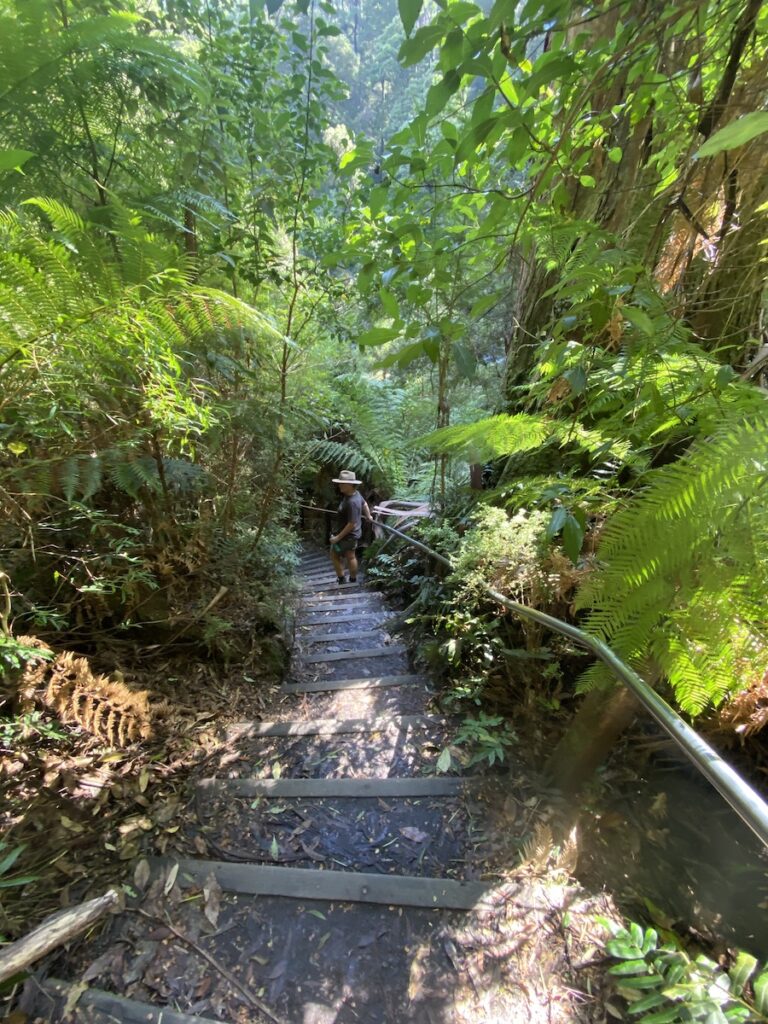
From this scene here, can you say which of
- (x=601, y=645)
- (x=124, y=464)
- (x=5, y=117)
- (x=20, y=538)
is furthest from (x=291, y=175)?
(x=601, y=645)

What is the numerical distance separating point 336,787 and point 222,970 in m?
0.75

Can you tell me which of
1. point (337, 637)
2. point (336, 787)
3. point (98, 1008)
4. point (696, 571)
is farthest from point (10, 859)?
point (337, 637)

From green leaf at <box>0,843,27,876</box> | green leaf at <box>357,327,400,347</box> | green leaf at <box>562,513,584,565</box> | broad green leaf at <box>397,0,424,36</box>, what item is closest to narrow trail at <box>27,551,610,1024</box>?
green leaf at <box>0,843,27,876</box>

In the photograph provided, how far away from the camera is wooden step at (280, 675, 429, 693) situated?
302 cm

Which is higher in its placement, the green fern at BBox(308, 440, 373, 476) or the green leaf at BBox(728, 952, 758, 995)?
the green fern at BBox(308, 440, 373, 476)

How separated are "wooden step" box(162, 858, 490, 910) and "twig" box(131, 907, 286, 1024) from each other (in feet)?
0.48

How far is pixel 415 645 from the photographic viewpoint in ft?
11.4

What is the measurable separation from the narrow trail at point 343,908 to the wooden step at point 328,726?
0.12 ft

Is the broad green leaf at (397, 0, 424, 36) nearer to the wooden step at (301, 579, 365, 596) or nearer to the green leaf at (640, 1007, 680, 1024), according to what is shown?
the green leaf at (640, 1007, 680, 1024)

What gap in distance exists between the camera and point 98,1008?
1211 mm

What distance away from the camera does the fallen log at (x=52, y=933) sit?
114 cm

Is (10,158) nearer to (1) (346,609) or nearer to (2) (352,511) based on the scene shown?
(1) (346,609)

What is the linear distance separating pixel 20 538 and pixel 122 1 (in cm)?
282

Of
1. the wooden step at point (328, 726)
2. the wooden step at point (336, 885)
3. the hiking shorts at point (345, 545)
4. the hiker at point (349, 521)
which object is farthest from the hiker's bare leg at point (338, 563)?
the wooden step at point (336, 885)
